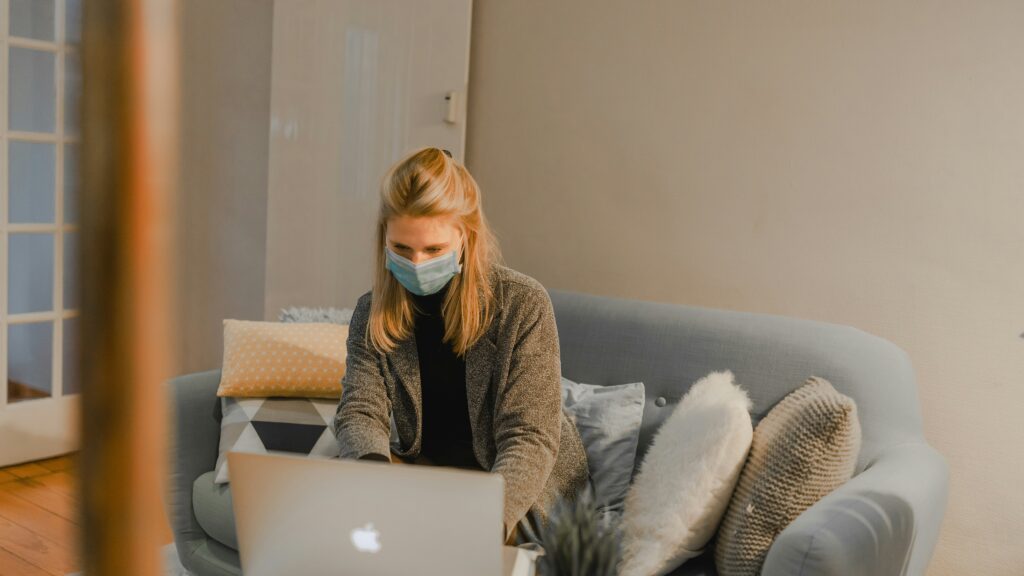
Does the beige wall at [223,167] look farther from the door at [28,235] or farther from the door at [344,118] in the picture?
the door at [28,235]

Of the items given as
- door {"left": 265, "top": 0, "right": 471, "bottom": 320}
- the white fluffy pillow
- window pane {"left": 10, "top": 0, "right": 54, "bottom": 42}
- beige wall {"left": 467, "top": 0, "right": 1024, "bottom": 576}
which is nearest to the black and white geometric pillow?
the white fluffy pillow

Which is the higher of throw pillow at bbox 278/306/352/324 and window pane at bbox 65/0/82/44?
→ window pane at bbox 65/0/82/44

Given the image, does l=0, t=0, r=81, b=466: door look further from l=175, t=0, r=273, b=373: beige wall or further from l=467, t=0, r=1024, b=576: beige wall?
l=467, t=0, r=1024, b=576: beige wall

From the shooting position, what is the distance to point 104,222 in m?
0.18

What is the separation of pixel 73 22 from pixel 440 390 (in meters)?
1.64

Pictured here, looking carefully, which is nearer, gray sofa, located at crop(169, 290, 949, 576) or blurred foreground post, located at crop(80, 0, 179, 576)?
blurred foreground post, located at crop(80, 0, 179, 576)

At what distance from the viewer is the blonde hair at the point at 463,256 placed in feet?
5.56

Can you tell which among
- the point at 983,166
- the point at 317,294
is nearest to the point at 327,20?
the point at 317,294

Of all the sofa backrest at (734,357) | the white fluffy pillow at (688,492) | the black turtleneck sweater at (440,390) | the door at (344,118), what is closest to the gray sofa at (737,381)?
the sofa backrest at (734,357)

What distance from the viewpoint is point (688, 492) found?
5.01ft

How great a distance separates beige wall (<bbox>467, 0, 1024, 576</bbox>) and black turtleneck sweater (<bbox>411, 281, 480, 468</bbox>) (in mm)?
846

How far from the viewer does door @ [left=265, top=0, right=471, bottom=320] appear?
2812mm

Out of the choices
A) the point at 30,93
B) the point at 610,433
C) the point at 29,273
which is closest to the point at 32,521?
the point at 29,273

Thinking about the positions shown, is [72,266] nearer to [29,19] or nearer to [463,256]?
[463,256]
